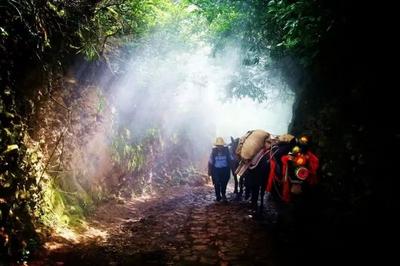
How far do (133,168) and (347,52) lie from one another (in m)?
8.78

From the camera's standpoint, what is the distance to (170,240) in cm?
689

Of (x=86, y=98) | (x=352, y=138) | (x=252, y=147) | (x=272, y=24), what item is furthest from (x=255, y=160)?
(x=86, y=98)

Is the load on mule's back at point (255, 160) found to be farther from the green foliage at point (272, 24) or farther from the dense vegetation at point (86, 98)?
the green foliage at point (272, 24)

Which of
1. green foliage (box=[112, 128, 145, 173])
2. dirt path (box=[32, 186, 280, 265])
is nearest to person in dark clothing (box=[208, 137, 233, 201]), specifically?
dirt path (box=[32, 186, 280, 265])

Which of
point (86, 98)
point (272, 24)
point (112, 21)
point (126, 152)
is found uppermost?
point (272, 24)

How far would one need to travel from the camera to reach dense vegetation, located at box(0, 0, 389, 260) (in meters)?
6.21

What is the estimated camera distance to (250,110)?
2084 inches

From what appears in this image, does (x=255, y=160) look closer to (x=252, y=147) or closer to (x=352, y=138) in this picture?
(x=252, y=147)

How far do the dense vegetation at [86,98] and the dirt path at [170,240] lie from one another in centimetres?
71

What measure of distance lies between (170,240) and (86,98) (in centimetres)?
549

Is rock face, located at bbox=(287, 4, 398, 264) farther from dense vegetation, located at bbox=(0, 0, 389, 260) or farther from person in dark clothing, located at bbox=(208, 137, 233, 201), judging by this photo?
person in dark clothing, located at bbox=(208, 137, 233, 201)

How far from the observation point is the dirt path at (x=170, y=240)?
18.9ft

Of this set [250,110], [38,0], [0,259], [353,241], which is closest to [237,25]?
[38,0]

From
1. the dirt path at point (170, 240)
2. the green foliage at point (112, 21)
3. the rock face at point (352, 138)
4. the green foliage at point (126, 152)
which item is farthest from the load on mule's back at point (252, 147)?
the green foliage at point (112, 21)
